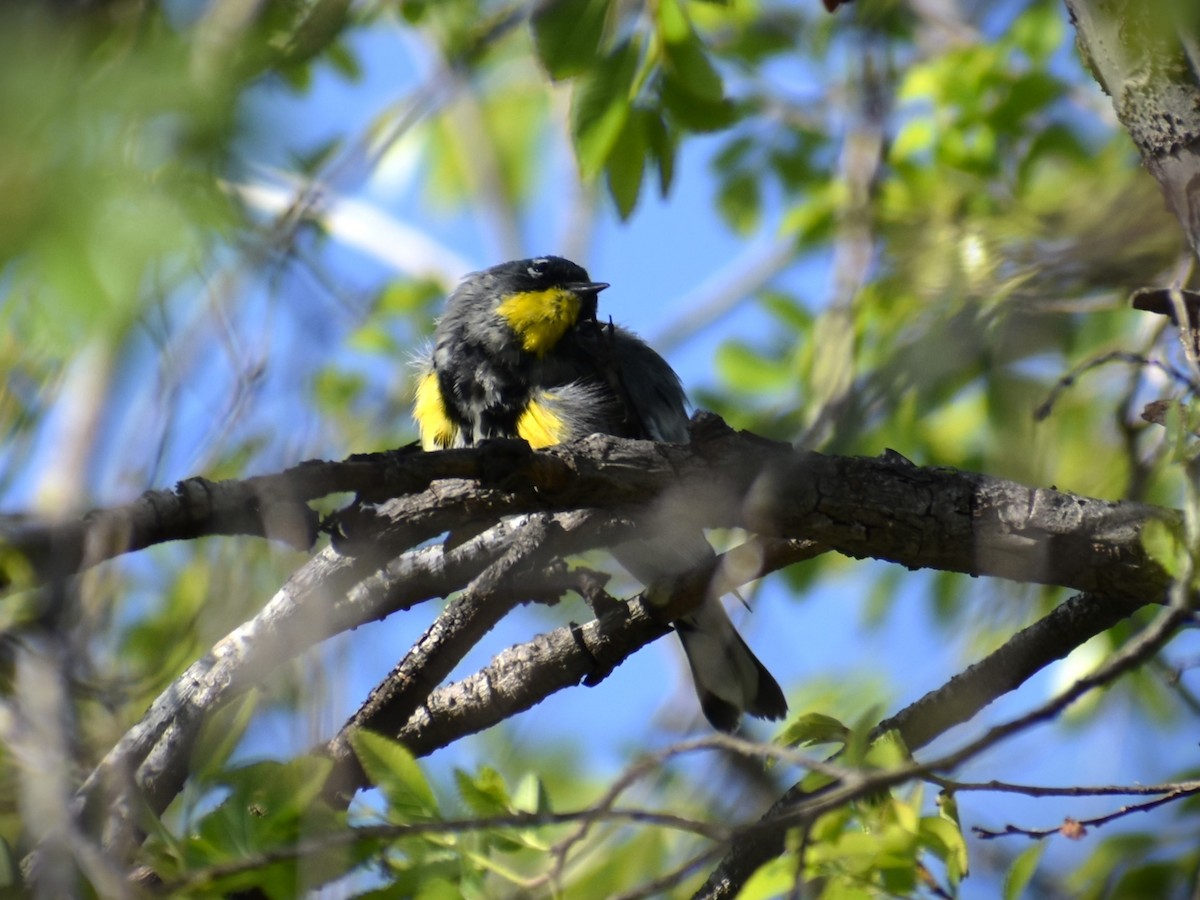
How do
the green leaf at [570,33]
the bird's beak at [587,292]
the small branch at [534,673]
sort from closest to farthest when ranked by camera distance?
the green leaf at [570,33] < the small branch at [534,673] < the bird's beak at [587,292]

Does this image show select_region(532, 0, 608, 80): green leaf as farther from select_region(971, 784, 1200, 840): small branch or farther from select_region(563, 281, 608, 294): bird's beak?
select_region(563, 281, 608, 294): bird's beak

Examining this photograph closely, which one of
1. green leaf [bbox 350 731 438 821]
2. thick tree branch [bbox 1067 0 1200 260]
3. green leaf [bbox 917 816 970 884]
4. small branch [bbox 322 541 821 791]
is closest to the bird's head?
small branch [bbox 322 541 821 791]

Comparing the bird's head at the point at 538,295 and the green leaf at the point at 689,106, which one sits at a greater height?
the bird's head at the point at 538,295

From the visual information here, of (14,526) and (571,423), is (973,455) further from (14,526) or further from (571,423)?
(14,526)

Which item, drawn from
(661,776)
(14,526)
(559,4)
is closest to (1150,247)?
(559,4)

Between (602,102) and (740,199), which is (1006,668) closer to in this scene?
(602,102)

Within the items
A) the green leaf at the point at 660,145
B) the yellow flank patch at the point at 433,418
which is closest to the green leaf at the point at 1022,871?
the green leaf at the point at 660,145

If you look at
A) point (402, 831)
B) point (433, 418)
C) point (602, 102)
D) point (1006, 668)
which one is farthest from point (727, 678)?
point (402, 831)

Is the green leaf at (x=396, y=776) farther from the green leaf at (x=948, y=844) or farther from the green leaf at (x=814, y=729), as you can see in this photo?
the green leaf at (x=948, y=844)

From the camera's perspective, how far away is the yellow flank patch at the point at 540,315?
18.4 feet

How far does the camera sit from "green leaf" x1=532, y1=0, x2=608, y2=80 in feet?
9.88

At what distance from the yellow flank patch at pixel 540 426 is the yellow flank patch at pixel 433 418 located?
32 cm

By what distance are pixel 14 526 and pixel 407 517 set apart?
108cm

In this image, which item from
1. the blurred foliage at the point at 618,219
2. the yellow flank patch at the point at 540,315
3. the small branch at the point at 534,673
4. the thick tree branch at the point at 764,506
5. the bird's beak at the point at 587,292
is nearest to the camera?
the blurred foliage at the point at 618,219
